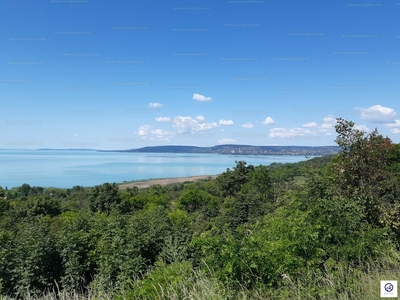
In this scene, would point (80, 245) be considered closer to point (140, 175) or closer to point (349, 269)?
point (349, 269)

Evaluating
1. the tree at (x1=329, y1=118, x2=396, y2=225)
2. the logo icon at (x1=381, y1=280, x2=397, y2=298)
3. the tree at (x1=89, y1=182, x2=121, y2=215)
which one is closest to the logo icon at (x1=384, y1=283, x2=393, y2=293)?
the logo icon at (x1=381, y1=280, x2=397, y2=298)

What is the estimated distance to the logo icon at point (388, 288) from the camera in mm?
2451

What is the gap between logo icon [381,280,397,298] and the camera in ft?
8.04

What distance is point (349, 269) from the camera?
3367 mm

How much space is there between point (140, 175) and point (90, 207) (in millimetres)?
78195

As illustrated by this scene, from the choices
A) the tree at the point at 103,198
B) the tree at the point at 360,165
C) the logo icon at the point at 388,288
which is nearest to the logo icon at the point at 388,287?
the logo icon at the point at 388,288

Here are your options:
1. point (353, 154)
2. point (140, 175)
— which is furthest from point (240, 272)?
point (140, 175)

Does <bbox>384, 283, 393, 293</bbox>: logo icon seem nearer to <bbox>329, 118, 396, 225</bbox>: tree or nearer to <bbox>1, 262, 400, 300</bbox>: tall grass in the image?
<bbox>1, 262, 400, 300</bbox>: tall grass

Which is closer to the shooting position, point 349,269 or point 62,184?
point 349,269

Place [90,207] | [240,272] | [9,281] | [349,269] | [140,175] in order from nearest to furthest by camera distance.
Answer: [240,272] → [349,269] → [9,281] → [90,207] → [140,175]

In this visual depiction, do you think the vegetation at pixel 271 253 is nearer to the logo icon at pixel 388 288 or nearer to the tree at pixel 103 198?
the logo icon at pixel 388 288

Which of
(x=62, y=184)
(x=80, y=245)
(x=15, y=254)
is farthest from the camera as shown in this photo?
(x=62, y=184)

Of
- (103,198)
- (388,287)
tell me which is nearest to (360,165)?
(388,287)

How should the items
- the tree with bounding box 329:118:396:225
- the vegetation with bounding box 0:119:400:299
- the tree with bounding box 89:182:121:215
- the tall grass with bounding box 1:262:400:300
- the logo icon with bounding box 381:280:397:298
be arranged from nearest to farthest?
the logo icon with bounding box 381:280:397:298 < the tall grass with bounding box 1:262:400:300 < the vegetation with bounding box 0:119:400:299 < the tree with bounding box 329:118:396:225 < the tree with bounding box 89:182:121:215
